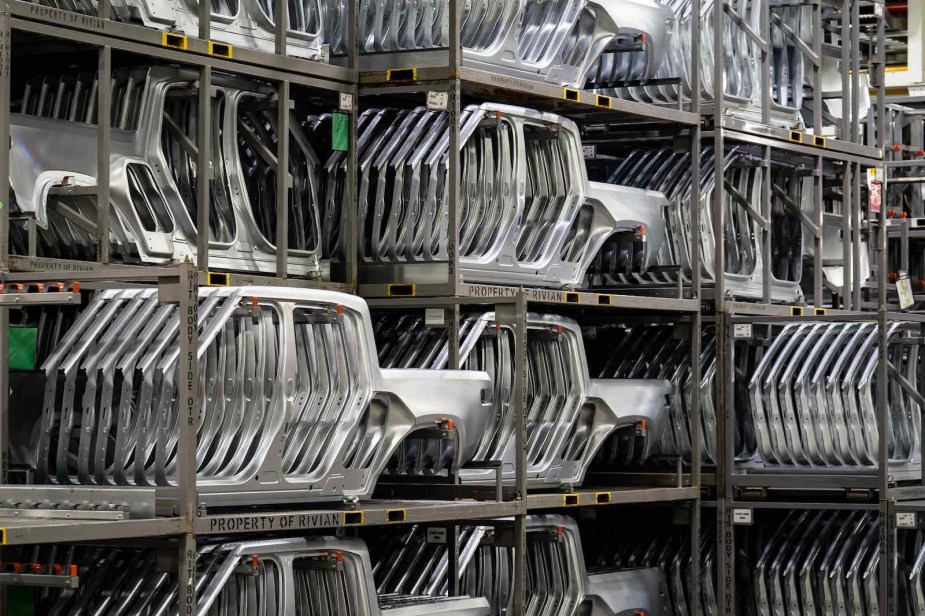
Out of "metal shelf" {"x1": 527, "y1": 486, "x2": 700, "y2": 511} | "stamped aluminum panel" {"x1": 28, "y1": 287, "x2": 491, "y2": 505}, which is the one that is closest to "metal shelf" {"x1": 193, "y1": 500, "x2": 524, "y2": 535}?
"stamped aluminum panel" {"x1": 28, "y1": 287, "x2": 491, "y2": 505}

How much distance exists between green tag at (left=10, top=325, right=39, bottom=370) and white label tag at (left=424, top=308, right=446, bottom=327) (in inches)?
94.7

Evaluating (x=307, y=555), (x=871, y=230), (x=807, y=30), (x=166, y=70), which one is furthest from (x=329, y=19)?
(x=871, y=230)

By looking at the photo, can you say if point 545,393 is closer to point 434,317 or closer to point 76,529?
point 434,317

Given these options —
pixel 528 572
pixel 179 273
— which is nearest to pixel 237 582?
pixel 179 273

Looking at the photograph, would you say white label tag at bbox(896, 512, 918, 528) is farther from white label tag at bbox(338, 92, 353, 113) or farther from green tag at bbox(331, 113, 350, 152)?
white label tag at bbox(338, 92, 353, 113)

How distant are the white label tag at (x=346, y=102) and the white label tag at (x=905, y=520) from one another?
181 inches

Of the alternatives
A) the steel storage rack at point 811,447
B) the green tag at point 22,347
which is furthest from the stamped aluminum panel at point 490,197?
the green tag at point 22,347

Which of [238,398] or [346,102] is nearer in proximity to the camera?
[238,398]

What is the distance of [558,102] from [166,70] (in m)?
2.77

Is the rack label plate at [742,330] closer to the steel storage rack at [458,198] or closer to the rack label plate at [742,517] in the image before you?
the steel storage rack at [458,198]

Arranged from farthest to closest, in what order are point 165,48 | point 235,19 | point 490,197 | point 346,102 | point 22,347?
point 490,197 < point 346,102 < point 235,19 < point 165,48 < point 22,347

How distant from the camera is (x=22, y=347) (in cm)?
848

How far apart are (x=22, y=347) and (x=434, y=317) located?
2.52 meters

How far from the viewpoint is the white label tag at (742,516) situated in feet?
38.9
